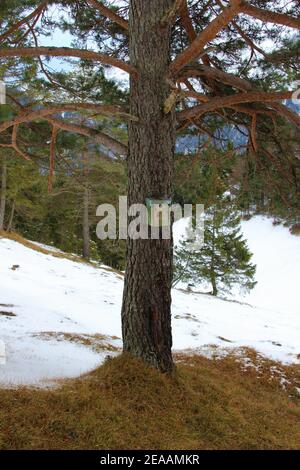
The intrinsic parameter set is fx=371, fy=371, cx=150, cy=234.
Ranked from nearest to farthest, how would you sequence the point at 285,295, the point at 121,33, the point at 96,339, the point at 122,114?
1. the point at 122,114
2. the point at 121,33
3. the point at 96,339
4. the point at 285,295

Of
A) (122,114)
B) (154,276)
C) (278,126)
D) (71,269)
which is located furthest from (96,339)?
(71,269)

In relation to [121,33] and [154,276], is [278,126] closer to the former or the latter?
[121,33]

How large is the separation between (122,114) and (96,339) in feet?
12.2

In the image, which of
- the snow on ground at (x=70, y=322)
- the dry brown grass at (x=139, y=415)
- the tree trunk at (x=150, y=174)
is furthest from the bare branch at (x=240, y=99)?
the snow on ground at (x=70, y=322)

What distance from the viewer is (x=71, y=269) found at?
14.5 m

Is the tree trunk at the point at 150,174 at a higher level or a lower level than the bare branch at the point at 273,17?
lower

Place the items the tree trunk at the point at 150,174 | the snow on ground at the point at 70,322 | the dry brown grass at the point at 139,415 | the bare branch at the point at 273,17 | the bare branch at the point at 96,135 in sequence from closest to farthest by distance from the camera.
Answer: the dry brown grass at the point at 139,415 < the bare branch at the point at 273,17 < the tree trunk at the point at 150,174 < the bare branch at the point at 96,135 < the snow on ground at the point at 70,322

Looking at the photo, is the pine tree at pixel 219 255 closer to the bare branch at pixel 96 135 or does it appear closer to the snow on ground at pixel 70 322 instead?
the snow on ground at pixel 70 322

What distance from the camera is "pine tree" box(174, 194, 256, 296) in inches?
732

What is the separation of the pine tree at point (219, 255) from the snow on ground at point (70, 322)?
3.04 metres

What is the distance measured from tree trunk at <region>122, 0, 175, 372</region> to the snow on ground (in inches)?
35.8

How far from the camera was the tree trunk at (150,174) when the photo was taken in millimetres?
3562

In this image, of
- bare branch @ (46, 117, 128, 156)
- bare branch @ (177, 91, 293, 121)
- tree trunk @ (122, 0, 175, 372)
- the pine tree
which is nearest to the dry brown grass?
tree trunk @ (122, 0, 175, 372)

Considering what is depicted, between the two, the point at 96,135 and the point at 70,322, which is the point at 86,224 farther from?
the point at 96,135
